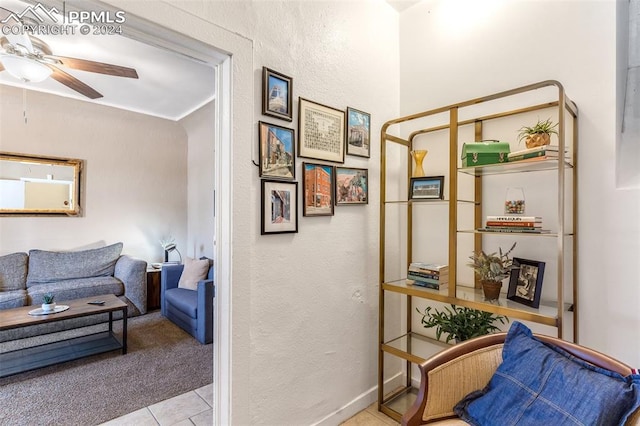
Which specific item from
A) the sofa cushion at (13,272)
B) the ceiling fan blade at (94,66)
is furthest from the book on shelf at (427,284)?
the sofa cushion at (13,272)

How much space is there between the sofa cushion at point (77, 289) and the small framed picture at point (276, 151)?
10.8 ft

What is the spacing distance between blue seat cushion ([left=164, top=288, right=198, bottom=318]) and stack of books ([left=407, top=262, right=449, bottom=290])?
7.53 ft

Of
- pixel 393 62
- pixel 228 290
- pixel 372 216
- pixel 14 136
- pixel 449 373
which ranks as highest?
pixel 393 62

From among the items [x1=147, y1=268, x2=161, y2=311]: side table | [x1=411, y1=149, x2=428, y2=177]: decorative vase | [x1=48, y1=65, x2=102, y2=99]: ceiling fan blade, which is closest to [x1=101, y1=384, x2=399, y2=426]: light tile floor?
[x1=411, y1=149, x2=428, y2=177]: decorative vase

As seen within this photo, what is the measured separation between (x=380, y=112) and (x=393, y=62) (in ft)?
1.50

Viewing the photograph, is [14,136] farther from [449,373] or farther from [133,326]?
[449,373]

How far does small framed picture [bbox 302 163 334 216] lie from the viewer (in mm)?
1795

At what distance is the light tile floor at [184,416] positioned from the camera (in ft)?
6.52

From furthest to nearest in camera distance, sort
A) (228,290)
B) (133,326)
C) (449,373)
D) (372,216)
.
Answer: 1. (133,326)
2. (372,216)
3. (228,290)
4. (449,373)

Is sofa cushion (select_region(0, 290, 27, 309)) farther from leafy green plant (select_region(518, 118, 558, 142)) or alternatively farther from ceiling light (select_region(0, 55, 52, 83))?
leafy green plant (select_region(518, 118, 558, 142))

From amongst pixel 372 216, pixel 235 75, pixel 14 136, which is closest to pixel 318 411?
pixel 372 216

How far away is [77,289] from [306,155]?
3414 millimetres

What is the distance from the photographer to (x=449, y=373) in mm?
1338

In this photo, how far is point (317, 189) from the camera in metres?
1.85
